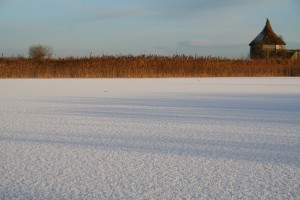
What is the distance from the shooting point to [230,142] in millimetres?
2922

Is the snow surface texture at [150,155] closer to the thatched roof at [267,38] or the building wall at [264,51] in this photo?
the building wall at [264,51]

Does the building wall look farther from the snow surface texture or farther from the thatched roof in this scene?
the snow surface texture

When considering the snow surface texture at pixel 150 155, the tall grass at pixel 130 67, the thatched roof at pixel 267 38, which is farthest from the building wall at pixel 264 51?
the snow surface texture at pixel 150 155

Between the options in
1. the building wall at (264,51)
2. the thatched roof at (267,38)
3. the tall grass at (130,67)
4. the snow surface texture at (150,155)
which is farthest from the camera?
the thatched roof at (267,38)

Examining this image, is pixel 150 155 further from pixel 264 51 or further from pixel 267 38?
pixel 267 38

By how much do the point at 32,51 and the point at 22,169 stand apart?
1494 inches

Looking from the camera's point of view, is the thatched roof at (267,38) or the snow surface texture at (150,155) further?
the thatched roof at (267,38)

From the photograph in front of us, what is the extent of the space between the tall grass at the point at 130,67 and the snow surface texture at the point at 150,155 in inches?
430

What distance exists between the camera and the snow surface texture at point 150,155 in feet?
5.89

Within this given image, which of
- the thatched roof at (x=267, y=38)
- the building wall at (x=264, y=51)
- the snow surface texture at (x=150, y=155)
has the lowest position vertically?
the snow surface texture at (x=150, y=155)

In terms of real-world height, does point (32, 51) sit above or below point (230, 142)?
above

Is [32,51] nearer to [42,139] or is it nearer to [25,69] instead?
[25,69]

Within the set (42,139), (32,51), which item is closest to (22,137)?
(42,139)

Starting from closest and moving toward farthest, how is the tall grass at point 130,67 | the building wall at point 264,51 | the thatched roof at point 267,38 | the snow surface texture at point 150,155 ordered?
the snow surface texture at point 150,155
the tall grass at point 130,67
the building wall at point 264,51
the thatched roof at point 267,38
